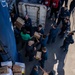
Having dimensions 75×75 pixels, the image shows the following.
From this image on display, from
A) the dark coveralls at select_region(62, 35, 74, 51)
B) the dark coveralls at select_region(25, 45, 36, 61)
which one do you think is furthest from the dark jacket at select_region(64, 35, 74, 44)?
the dark coveralls at select_region(25, 45, 36, 61)

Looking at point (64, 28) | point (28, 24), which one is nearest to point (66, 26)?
point (64, 28)

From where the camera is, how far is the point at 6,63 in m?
8.71

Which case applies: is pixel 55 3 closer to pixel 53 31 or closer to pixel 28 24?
pixel 53 31

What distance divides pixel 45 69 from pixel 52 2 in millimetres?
3559

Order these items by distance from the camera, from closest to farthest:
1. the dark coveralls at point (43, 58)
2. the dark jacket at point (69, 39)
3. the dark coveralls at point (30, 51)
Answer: the dark coveralls at point (43, 58) < the dark coveralls at point (30, 51) < the dark jacket at point (69, 39)

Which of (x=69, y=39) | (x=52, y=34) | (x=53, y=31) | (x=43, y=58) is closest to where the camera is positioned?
(x=43, y=58)

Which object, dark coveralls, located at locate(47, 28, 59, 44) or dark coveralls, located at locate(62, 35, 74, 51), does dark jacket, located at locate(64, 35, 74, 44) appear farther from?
dark coveralls, located at locate(47, 28, 59, 44)

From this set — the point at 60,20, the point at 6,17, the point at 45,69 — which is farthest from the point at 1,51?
the point at 60,20

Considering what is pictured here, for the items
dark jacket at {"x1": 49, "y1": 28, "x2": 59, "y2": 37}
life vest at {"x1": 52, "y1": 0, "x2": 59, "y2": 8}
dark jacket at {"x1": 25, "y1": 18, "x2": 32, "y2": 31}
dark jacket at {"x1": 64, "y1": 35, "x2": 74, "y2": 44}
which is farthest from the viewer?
life vest at {"x1": 52, "y1": 0, "x2": 59, "y2": 8}

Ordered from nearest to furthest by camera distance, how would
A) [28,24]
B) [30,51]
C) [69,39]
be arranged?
[30,51]
[69,39]
[28,24]

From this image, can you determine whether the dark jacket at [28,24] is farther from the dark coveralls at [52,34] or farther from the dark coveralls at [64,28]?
the dark coveralls at [64,28]

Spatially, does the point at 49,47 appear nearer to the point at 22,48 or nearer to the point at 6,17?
the point at 22,48

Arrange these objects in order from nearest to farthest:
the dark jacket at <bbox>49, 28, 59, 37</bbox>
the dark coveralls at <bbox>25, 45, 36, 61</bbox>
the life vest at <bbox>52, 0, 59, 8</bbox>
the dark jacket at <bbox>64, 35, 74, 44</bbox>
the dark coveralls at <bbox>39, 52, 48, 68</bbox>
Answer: the dark coveralls at <bbox>39, 52, 48, 68</bbox>, the dark coveralls at <bbox>25, 45, 36, 61</bbox>, the dark jacket at <bbox>64, 35, 74, 44</bbox>, the dark jacket at <bbox>49, 28, 59, 37</bbox>, the life vest at <bbox>52, 0, 59, 8</bbox>

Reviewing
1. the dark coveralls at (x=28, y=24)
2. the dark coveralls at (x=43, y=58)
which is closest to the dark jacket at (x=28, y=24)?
the dark coveralls at (x=28, y=24)
